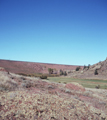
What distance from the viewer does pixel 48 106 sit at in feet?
18.6

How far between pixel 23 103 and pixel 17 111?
25.2 inches

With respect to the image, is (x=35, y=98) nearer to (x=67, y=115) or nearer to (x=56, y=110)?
(x=56, y=110)

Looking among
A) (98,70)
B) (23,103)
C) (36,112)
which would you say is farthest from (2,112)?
(98,70)

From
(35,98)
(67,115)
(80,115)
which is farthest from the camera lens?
(35,98)

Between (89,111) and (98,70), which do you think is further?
(98,70)

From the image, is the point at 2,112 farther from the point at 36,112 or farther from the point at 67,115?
the point at 67,115

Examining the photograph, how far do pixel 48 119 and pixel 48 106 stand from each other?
0.92 m

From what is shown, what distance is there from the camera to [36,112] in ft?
16.5

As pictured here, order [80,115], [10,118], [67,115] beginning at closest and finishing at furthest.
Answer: [10,118] → [67,115] → [80,115]

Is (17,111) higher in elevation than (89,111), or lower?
higher

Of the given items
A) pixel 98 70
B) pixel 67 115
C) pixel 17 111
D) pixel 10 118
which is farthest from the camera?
pixel 98 70

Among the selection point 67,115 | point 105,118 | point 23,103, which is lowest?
point 105,118

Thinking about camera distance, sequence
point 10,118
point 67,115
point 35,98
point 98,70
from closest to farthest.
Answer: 1. point 10,118
2. point 67,115
3. point 35,98
4. point 98,70

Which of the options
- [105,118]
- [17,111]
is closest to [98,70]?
[105,118]
